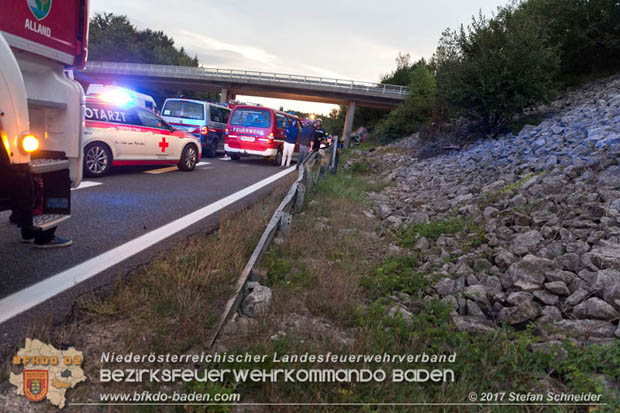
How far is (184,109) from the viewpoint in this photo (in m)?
15.9

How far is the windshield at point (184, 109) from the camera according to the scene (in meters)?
15.7

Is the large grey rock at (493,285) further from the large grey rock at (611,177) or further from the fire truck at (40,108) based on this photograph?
the fire truck at (40,108)

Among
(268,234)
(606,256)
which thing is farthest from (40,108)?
(606,256)

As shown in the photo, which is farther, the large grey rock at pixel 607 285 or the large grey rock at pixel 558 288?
the large grey rock at pixel 558 288

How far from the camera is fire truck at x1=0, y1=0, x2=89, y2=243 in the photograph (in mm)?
2941

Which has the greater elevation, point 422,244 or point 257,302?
point 422,244

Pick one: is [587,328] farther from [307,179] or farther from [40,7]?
[307,179]

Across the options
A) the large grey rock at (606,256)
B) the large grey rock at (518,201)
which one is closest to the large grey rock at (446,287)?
the large grey rock at (606,256)

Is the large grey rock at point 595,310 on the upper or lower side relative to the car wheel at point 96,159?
lower

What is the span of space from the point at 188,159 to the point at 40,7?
8017 mm

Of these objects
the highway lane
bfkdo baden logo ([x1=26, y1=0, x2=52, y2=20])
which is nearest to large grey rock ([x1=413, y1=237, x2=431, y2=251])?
the highway lane

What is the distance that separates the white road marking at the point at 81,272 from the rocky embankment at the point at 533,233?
108 inches

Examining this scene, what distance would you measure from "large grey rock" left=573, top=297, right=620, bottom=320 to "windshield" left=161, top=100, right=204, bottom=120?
Answer: 1474 centimetres

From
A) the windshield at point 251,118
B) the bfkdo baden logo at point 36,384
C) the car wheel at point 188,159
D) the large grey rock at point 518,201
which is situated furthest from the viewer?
the windshield at point 251,118
